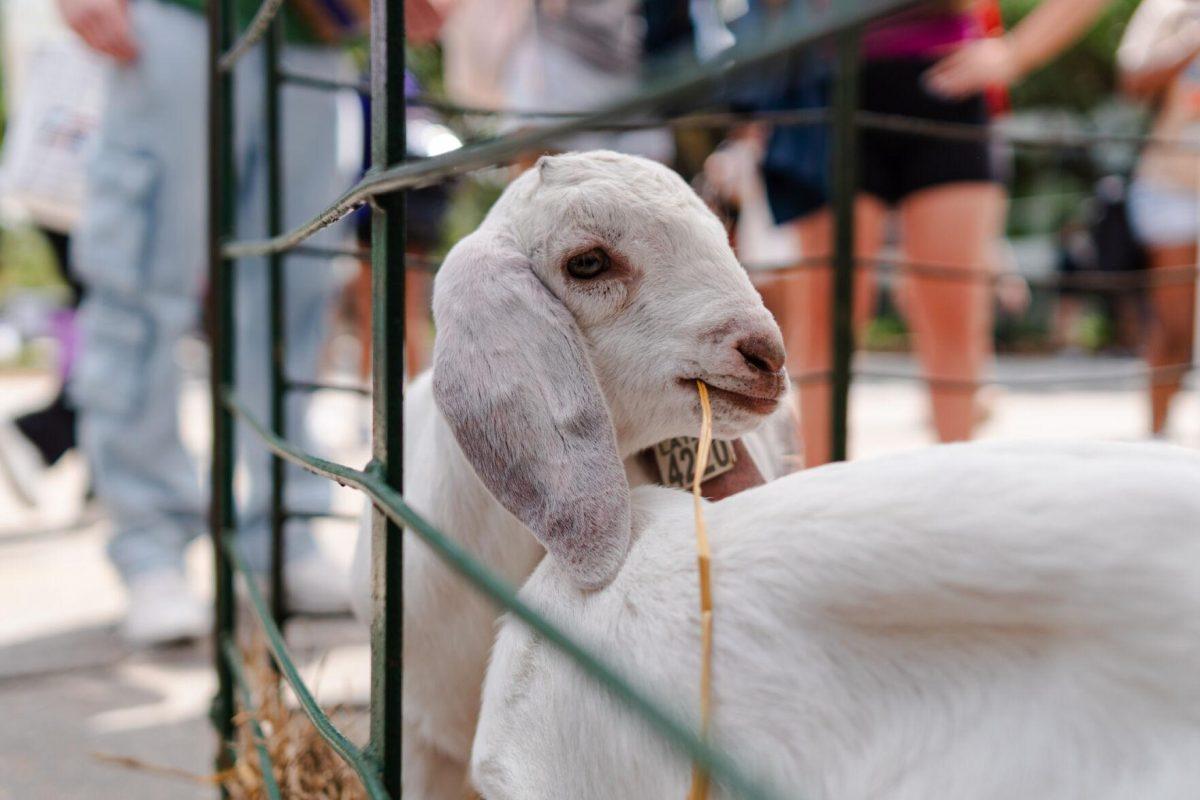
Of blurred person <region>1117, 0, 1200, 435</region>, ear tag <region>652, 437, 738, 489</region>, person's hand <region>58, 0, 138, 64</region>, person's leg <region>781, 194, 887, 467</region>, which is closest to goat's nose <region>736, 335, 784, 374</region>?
ear tag <region>652, 437, 738, 489</region>

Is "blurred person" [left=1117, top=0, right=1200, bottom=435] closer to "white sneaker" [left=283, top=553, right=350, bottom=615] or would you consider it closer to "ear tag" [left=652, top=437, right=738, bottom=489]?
"white sneaker" [left=283, top=553, right=350, bottom=615]

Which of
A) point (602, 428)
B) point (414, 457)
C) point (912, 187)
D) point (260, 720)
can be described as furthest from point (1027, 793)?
point (912, 187)

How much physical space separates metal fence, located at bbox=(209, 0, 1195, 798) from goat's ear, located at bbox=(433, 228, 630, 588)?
0.06m

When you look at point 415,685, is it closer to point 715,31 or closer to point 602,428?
point 602,428

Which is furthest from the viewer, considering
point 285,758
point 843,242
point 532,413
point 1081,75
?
point 1081,75

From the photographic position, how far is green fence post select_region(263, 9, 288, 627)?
1.90 m

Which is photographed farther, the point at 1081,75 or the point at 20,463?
the point at 1081,75

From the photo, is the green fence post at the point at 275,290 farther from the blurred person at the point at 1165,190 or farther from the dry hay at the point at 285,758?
the blurred person at the point at 1165,190

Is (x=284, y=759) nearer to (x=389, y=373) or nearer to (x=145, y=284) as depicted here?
(x=389, y=373)

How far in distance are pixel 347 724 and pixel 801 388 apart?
1338 mm

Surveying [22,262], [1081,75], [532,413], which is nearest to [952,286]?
[532,413]

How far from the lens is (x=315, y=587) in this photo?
269 centimetres

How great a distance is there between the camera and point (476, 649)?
1258 mm

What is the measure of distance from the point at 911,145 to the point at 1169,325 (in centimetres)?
255
